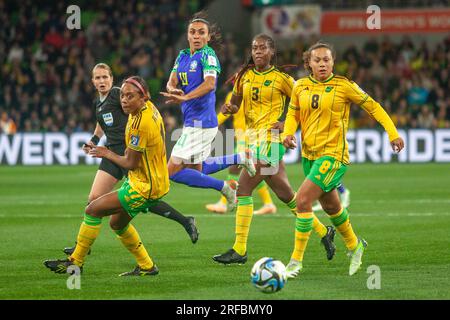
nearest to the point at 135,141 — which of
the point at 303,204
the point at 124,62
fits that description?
the point at 303,204

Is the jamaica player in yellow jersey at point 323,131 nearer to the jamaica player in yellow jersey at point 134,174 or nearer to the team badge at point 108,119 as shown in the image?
the jamaica player in yellow jersey at point 134,174

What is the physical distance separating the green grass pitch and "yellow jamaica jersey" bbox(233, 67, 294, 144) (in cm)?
138

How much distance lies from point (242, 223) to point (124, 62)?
868 inches

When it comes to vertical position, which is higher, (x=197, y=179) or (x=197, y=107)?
(x=197, y=107)

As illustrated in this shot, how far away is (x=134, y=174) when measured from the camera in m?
9.13

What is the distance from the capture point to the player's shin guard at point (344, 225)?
9.55 metres

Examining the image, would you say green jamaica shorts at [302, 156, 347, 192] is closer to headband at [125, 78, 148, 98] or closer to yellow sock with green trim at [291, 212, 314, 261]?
yellow sock with green trim at [291, 212, 314, 261]

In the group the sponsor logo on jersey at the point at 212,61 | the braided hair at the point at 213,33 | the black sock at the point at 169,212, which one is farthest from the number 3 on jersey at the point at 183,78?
the black sock at the point at 169,212

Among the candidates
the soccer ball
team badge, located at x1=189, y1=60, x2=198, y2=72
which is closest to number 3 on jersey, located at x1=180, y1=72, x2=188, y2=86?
team badge, located at x1=189, y1=60, x2=198, y2=72

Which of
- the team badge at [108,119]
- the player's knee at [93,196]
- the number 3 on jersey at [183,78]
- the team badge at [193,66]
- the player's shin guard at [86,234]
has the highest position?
the team badge at [193,66]

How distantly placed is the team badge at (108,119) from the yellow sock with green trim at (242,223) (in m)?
1.74

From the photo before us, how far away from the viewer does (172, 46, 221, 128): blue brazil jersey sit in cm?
1090

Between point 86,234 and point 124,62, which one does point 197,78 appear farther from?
point 124,62
